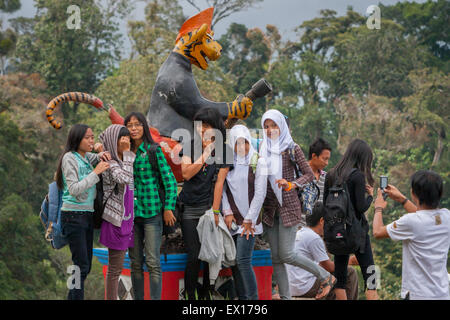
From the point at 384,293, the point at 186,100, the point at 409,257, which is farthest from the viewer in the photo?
the point at 384,293

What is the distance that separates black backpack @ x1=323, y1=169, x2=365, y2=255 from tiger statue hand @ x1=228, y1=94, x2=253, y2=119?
107 cm

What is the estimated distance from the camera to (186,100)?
5.07m

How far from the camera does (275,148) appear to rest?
14.5 ft

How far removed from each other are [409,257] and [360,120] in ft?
63.3

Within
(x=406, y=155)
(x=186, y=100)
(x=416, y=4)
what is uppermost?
(x=416, y=4)

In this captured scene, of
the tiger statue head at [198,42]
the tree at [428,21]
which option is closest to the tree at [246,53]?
the tree at [428,21]

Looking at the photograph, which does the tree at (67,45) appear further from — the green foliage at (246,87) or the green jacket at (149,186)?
the green jacket at (149,186)

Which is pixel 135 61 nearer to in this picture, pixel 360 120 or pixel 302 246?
pixel 360 120

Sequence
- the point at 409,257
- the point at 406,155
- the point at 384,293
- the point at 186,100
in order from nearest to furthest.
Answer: the point at 409,257 → the point at 186,100 → the point at 384,293 → the point at 406,155

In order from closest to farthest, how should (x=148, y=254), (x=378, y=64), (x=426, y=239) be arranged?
(x=426, y=239) < (x=148, y=254) < (x=378, y=64)

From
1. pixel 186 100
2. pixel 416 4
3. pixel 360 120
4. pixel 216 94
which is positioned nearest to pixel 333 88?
pixel 360 120

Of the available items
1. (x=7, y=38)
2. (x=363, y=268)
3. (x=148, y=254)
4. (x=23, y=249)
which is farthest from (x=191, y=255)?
(x=7, y=38)

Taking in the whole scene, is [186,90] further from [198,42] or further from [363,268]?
[363,268]

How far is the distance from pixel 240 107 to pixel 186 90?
430 millimetres
